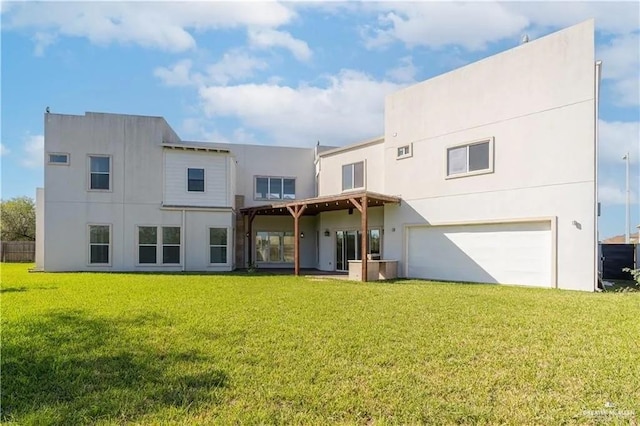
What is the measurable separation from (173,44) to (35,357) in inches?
315

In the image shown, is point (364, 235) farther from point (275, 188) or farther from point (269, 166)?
point (269, 166)

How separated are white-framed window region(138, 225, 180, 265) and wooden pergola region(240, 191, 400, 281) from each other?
3.56 m

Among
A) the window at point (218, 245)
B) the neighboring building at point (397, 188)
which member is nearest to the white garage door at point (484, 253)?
the neighboring building at point (397, 188)

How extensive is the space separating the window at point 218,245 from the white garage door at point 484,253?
27.4 ft

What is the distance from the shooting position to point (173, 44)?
9.88m

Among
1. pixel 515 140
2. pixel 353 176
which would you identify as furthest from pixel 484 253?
pixel 353 176

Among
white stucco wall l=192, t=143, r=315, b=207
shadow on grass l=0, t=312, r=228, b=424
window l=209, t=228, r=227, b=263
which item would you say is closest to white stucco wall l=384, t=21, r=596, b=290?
white stucco wall l=192, t=143, r=315, b=207

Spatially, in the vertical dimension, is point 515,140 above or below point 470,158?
above

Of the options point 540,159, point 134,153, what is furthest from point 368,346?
point 134,153

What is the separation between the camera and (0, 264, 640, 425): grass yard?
3377mm

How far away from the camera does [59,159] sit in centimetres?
1659

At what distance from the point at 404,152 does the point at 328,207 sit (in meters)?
4.29

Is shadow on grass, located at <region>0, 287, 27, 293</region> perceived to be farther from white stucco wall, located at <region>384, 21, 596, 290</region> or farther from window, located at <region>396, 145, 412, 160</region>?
window, located at <region>396, 145, 412, 160</region>

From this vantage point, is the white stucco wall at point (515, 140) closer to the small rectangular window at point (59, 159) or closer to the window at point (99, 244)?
the window at point (99, 244)
